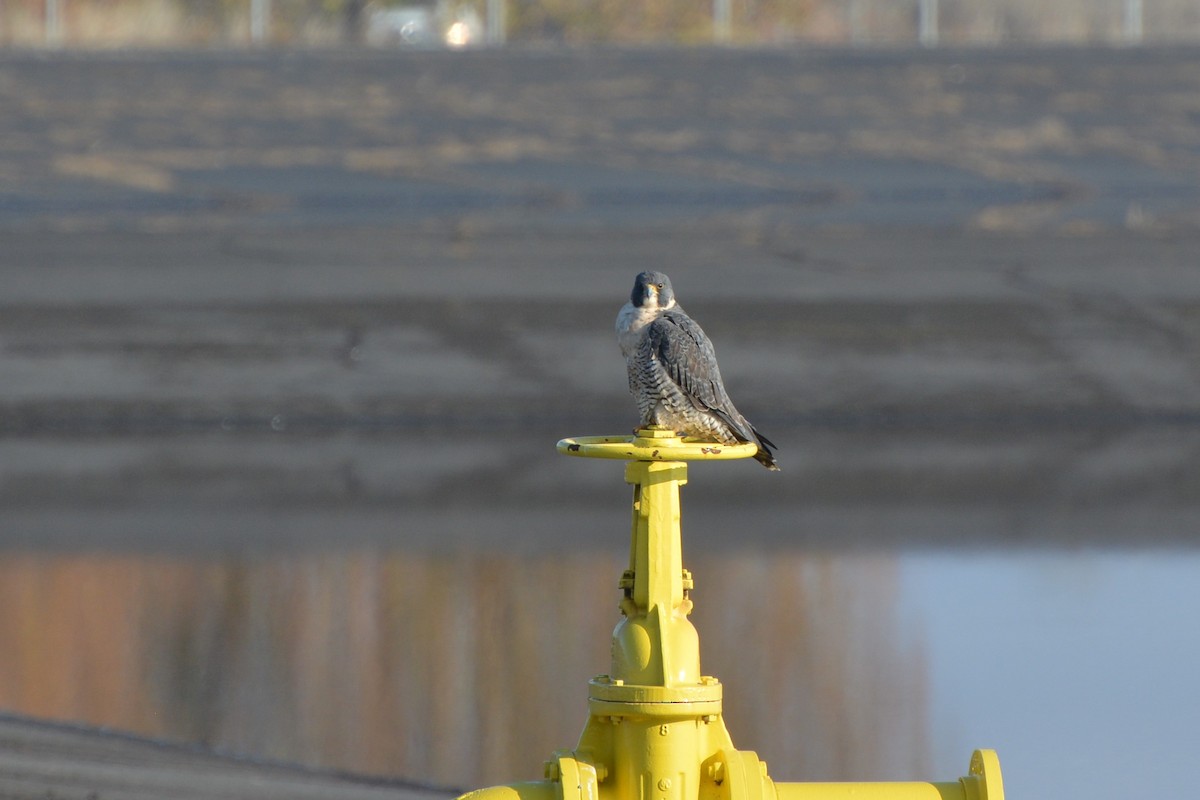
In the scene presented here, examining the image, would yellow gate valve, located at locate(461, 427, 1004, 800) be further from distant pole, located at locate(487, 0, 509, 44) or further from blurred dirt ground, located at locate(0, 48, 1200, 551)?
distant pole, located at locate(487, 0, 509, 44)

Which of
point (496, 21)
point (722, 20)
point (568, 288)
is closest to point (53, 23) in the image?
point (496, 21)

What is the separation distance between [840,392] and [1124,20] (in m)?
14.5

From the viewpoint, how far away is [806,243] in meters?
13.6

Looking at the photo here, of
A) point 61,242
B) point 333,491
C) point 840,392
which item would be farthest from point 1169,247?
point 61,242

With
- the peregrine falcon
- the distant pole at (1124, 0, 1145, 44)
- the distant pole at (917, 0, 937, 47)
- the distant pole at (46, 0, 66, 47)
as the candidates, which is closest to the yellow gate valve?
the peregrine falcon

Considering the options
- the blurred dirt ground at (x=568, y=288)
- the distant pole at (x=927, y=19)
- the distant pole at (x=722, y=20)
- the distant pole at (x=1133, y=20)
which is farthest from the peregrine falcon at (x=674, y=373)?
the distant pole at (x=1133, y=20)

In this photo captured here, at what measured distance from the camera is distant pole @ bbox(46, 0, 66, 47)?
22.3 metres

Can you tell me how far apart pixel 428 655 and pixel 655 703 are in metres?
2.96

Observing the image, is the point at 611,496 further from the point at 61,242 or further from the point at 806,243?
the point at 61,242

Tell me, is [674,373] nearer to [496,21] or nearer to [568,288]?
[568,288]

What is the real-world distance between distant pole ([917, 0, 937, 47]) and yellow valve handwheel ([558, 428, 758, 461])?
812 inches

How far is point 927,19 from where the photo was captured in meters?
23.3

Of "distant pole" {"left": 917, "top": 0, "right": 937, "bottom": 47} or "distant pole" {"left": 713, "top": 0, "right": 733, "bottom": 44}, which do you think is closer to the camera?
"distant pole" {"left": 917, "top": 0, "right": 937, "bottom": 47}

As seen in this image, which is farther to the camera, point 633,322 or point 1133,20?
point 1133,20
